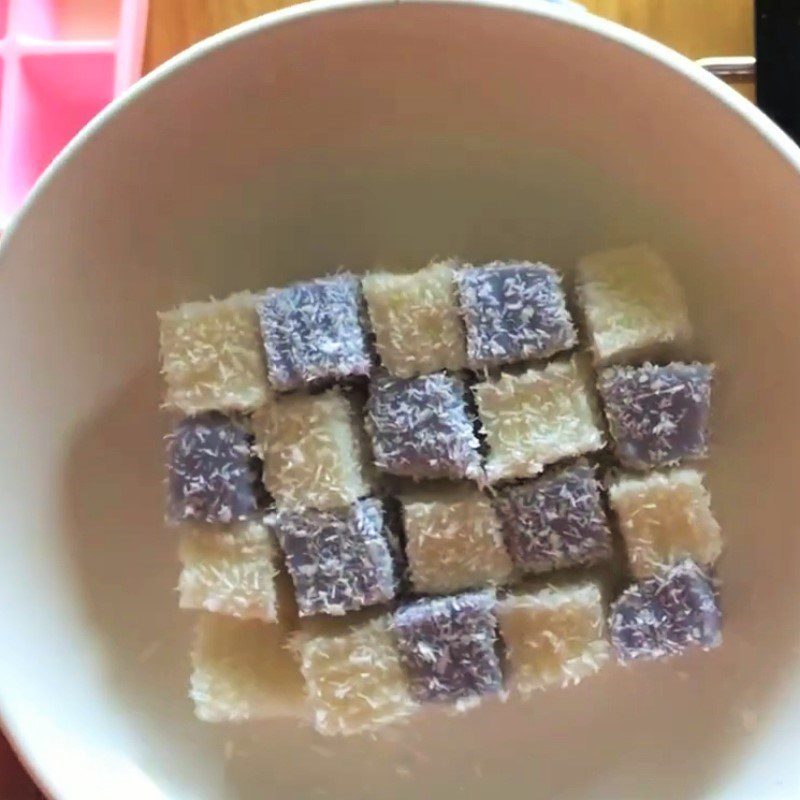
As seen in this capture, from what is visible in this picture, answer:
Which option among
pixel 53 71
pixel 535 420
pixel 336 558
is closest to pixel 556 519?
pixel 535 420

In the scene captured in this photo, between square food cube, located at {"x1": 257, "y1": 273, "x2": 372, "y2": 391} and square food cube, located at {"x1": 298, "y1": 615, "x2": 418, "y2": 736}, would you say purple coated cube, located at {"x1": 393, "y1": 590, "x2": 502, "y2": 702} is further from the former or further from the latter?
square food cube, located at {"x1": 257, "y1": 273, "x2": 372, "y2": 391}

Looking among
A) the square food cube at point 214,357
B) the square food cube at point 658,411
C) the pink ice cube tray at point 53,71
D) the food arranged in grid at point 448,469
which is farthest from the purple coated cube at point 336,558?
the pink ice cube tray at point 53,71

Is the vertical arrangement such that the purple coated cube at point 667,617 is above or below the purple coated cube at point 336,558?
below

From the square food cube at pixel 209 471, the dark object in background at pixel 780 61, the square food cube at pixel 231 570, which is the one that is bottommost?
the square food cube at pixel 231 570

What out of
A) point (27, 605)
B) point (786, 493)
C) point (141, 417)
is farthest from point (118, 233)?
point (786, 493)

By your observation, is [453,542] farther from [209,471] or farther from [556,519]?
[209,471]

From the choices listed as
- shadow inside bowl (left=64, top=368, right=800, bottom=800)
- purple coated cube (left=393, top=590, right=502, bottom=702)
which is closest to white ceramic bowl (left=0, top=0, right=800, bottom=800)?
shadow inside bowl (left=64, top=368, right=800, bottom=800)

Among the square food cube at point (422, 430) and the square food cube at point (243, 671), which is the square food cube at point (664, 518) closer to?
the square food cube at point (422, 430)

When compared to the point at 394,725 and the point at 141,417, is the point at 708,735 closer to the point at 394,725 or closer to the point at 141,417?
the point at 394,725
